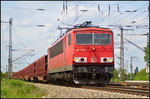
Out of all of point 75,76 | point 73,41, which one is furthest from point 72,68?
point 73,41

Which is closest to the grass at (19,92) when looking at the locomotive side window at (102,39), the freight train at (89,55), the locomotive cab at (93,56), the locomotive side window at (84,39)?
the freight train at (89,55)

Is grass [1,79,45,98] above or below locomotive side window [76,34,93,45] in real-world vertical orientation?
below

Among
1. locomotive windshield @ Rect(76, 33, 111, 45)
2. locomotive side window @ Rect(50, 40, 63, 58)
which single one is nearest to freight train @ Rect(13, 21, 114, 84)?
locomotive windshield @ Rect(76, 33, 111, 45)

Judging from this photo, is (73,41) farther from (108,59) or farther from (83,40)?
(108,59)

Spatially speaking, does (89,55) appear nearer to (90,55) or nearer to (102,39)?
(90,55)

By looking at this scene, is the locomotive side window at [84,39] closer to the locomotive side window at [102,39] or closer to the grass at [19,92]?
the locomotive side window at [102,39]

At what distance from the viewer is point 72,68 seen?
66.8 ft

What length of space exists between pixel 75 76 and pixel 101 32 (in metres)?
3.44

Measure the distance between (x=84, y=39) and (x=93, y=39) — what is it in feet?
1.95

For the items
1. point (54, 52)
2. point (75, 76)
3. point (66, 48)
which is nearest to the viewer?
point (75, 76)

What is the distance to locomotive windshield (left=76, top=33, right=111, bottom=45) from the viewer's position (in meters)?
21.1

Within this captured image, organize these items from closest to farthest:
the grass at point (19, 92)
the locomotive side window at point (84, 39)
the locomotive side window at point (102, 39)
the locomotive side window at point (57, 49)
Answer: the grass at point (19, 92) < the locomotive side window at point (84, 39) < the locomotive side window at point (102, 39) < the locomotive side window at point (57, 49)

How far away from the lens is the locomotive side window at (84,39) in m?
21.0

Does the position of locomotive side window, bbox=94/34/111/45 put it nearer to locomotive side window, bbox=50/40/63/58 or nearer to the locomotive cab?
the locomotive cab
